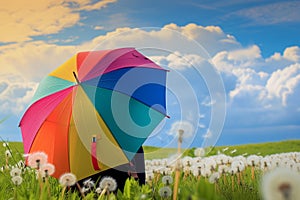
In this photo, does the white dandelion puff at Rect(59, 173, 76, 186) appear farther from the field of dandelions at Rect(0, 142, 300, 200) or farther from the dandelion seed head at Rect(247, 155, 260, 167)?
the dandelion seed head at Rect(247, 155, 260, 167)

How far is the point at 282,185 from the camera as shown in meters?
0.77

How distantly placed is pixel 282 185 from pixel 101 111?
2968 millimetres

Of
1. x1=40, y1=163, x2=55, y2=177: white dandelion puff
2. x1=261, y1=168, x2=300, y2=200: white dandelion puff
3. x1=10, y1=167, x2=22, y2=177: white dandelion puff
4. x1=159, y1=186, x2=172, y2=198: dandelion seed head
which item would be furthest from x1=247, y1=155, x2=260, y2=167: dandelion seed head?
x1=261, y1=168, x2=300, y2=200: white dandelion puff

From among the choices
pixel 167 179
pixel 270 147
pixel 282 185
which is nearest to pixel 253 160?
pixel 167 179

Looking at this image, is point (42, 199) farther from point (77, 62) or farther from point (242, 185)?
point (242, 185)

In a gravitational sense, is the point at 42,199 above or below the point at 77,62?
below

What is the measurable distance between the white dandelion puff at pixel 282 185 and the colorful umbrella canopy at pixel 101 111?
2.83 m

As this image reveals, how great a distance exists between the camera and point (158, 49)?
383 centimetres

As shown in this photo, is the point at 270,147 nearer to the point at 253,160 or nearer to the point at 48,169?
the point at 253,160

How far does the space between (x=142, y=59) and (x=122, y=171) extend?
3.20ft

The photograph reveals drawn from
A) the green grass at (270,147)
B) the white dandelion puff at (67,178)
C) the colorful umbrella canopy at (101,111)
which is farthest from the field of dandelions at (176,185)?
the green grass at (270,147)

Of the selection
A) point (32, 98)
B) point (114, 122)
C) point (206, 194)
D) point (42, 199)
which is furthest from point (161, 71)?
point (206, 194)

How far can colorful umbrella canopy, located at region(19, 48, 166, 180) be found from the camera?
3664 mm

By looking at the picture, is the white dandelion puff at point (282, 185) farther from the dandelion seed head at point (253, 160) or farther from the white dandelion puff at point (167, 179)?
the dandelion seed head at point (253, 160)
